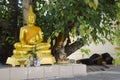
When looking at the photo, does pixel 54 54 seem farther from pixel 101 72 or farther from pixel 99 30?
pixel 99 30

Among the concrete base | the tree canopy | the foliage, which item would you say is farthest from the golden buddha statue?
the foliage

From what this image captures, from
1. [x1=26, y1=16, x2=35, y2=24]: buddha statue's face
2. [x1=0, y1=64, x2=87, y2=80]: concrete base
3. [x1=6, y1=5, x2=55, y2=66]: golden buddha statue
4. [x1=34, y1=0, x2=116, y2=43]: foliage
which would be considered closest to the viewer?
[x1=34, y1=0, x2=116, y2=43]: foliage

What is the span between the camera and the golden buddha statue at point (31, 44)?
17.3 ft

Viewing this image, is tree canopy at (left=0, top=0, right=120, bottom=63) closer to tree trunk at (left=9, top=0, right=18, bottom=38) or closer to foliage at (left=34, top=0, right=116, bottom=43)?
foliage at (left=34, top=0, right=116, bottom=43)

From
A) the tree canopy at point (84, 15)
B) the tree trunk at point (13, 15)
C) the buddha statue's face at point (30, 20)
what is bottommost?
the tree canopy at point (84, 15)

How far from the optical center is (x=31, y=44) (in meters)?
5.40

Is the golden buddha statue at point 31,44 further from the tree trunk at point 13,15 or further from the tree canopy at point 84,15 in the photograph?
the tree canopy at point 84,15

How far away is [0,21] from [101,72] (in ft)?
7.88

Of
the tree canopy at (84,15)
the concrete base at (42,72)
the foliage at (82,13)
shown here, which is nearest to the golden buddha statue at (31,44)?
the concrete base at (42,72)

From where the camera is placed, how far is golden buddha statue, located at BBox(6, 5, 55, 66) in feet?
17.3

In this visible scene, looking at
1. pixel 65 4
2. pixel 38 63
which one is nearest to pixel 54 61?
pixel 38 63

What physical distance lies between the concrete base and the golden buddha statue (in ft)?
0.55

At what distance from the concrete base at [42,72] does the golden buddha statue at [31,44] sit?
169 mm

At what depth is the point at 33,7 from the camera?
597 cm
